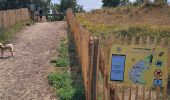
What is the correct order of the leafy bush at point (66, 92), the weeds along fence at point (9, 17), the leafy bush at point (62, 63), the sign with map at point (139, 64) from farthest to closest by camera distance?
the weeds along fence at point (9, 17)
the leafy bush at point (62, 63)
the leafy bush at point (66, 92)
the sign with map at point (139, 64)

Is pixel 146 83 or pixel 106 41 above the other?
pixel 106 41

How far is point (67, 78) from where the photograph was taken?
9938 mm

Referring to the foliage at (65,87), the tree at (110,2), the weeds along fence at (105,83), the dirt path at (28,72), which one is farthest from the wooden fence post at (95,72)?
the tree at (110,2)

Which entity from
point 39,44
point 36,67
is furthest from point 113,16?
point 36,67

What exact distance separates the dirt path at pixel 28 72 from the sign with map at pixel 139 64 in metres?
2.71

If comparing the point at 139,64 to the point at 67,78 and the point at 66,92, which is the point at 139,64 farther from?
the point at 67,78

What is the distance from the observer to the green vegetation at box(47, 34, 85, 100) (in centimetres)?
841

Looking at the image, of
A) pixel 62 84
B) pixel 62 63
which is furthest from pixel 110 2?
pixel 62 84

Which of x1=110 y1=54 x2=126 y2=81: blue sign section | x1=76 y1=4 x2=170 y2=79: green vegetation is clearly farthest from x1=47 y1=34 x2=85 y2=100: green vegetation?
x1=76 y1=4 x2=170 y2=79: green vegetation

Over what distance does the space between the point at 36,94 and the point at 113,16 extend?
2375 centimetres

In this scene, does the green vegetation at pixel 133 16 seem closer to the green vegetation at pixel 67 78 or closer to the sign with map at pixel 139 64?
the green vegetation at pixel 67 78

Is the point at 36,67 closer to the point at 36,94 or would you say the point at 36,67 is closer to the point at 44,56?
the point at 44,56

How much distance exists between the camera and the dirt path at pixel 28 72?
8828mm

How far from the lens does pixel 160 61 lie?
6.14m
